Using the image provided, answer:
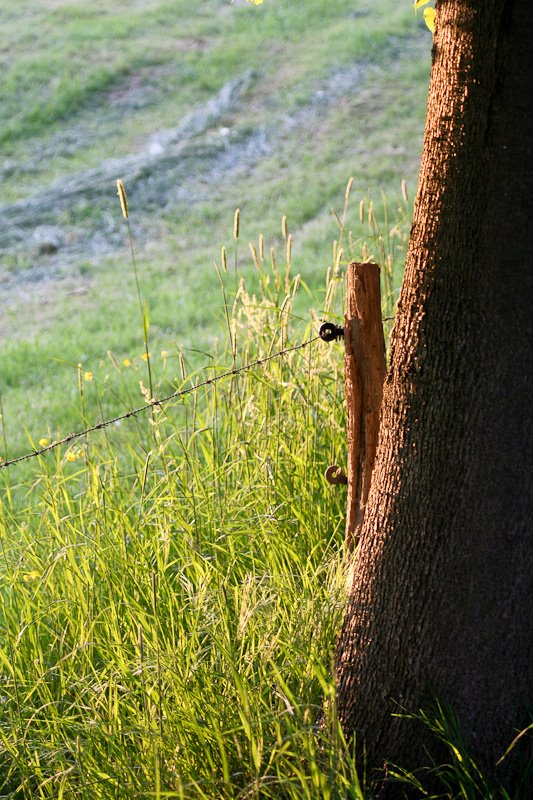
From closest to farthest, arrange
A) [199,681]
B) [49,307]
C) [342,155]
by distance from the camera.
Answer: [199,681] < [49,307] < [342,155]

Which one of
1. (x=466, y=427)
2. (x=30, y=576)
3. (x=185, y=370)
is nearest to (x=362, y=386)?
(x=466, y=427)

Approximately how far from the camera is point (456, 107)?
76.7 inches

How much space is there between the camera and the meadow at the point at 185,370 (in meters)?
1.97

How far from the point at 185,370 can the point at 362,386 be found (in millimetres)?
1859

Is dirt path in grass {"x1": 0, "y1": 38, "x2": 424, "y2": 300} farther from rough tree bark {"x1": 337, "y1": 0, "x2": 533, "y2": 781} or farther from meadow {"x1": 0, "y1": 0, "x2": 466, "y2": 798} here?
rough tree bark {"x1": 337, "y1": 0, "x2": 533, "y2": 781}

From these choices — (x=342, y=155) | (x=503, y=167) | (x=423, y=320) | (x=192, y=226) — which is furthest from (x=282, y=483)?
(x=342, y=155)

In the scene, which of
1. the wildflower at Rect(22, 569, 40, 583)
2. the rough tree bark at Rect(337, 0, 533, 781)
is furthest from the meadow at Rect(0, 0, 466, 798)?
the rough tree bark at Rect(337, 0, 533, 781)

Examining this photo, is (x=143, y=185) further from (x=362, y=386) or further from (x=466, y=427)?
(x=466, y=427)

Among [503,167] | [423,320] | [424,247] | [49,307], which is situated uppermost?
[503,167]

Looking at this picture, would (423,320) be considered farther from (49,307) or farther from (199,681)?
(49,307)

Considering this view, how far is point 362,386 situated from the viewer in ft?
8.05

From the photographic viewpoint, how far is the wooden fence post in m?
2.42

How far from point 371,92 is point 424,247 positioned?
10400 mm

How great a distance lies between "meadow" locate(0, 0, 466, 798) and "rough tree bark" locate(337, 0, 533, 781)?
0.17 metres
